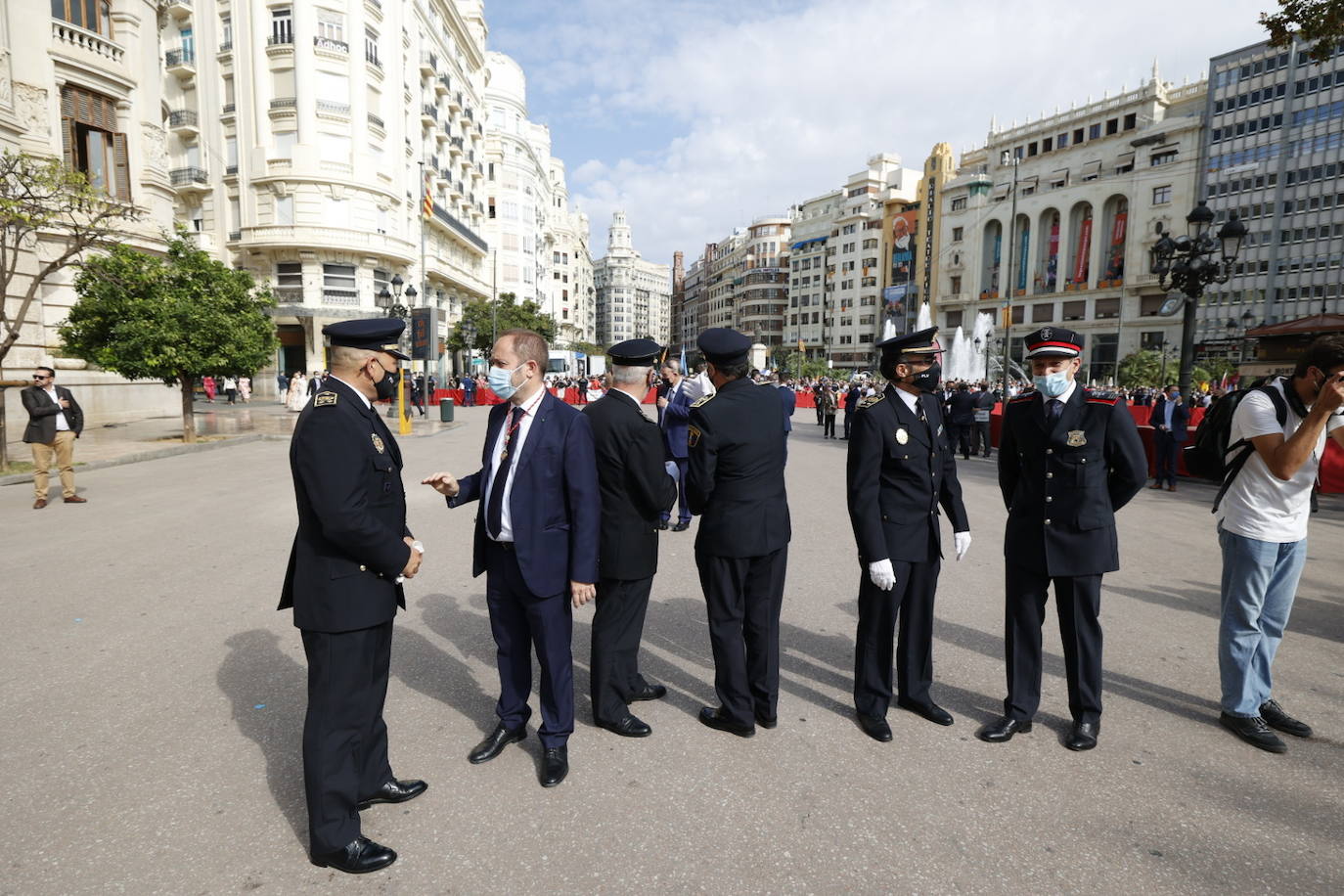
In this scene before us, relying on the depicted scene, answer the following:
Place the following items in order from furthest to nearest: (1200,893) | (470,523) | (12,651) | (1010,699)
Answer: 1. (470,523)
2. (12,651)
3. (1010,699)
4. (1200,893)

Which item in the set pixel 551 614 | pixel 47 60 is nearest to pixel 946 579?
pixel 551 614

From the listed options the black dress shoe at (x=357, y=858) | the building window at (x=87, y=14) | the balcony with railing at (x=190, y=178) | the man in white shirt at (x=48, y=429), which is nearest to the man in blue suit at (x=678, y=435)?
the black dress shoe at (x=357, y=858)

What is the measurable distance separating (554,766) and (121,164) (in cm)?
2422

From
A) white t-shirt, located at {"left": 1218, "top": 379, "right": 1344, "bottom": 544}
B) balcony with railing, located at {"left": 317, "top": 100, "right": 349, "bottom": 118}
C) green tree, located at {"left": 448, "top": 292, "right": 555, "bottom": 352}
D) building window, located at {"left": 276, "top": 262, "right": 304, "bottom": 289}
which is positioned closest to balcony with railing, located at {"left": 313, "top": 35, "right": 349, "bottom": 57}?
balcony with railing, located at {"left": 317, "top": 100, "right": 349, "bottom": 118}

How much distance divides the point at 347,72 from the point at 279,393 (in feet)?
53.5

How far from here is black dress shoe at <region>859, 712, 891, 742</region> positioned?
343cm

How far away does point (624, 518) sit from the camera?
11.2 feet

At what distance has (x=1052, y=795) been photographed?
2.99 meters

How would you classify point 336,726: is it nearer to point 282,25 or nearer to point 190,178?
point 282,25

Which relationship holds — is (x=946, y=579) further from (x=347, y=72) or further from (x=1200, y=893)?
(x=347, y=72)

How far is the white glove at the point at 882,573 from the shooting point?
11.3ft

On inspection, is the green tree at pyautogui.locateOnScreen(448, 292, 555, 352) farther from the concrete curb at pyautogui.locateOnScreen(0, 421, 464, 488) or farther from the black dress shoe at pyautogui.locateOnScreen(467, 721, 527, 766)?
the black dress shoe at pyautogui.locateOnScreen(467, 721, 527, 766)

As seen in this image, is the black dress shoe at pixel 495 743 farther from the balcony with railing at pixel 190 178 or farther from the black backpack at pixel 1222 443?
the balcony with railing at pixel 190 178

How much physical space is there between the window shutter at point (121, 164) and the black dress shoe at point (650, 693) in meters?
23.1
